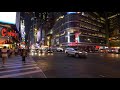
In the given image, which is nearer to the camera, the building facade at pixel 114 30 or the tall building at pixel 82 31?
the tall building at pixel 82 31

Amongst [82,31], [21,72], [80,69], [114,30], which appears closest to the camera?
[21,72]

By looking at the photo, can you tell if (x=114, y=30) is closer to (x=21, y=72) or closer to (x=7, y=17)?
(x=7, y=17)

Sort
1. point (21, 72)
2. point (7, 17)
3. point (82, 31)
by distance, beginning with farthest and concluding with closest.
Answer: point (82, 31), point (7, 17), point (21, 72)

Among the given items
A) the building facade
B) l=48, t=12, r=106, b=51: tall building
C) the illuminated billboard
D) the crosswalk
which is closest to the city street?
the crosswalk

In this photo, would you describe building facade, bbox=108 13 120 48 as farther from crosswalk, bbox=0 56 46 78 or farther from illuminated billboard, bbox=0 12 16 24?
crosswalk, bbox=0 56 46 78

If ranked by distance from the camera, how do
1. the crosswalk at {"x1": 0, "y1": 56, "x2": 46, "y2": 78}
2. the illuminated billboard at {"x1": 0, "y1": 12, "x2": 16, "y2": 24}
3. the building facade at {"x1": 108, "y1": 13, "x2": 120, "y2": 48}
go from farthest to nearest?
the building facade at {"x1": 108, "y1": 13, "x2": 120, "y2": 48}, the illuminated billboard at {"x1": 0, "y1": 12, "x2": 16, "y2": 24}, the crosswalk at {"x1": 0, "y1": 56, "x2": 46, "y2": 78}

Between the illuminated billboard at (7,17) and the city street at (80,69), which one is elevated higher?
the illuminated billboard at (7,17)

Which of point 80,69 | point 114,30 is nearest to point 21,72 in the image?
point 80,69

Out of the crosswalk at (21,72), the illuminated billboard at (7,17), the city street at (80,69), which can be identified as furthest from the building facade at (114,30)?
the crosswalk at (21,72)

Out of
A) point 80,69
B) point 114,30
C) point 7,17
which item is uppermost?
point 114,30

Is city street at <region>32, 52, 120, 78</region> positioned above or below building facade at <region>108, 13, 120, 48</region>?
below

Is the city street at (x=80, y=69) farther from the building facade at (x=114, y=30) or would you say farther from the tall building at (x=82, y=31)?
the building facade at (x=114, y=30)
